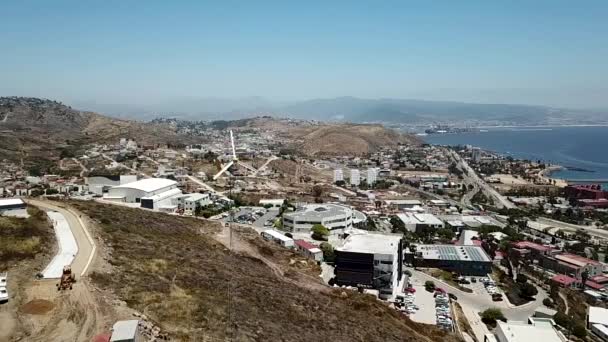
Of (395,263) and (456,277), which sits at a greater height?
(395,263)

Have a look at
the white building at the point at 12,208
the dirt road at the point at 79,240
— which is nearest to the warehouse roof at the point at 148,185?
the dirt road at the point at 79,240

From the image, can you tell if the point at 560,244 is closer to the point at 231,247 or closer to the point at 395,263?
the point at 395,263

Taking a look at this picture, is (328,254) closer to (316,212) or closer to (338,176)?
(316,212)

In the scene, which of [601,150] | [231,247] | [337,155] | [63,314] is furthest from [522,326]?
[601,150]

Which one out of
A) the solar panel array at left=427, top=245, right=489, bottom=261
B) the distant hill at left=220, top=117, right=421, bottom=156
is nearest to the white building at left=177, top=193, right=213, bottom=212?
the solar panel array at left=427, top=245, right=489, bottom=261

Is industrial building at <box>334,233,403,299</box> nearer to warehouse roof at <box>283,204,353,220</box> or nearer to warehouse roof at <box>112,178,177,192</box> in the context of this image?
warehouse roof at <box>283,204,353,220</box>

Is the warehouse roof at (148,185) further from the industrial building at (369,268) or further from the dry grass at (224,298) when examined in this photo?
the industrial building at (369,268)
